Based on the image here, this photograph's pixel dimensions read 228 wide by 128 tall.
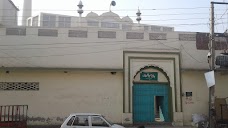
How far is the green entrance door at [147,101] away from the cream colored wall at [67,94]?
1.18 meters

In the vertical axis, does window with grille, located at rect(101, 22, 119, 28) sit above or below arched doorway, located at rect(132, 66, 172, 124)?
above

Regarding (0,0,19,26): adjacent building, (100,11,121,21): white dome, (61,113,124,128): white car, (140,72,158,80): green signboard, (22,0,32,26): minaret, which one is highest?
(22,0,32,26): minaret

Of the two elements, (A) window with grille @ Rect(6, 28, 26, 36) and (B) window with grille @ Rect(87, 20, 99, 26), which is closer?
(A) window with grille @ Rect(6, 28, 26, 36)

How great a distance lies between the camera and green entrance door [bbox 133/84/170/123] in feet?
72.3

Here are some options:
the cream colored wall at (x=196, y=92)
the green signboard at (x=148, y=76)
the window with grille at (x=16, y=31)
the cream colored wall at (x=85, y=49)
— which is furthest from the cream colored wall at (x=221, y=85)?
the window with grille at (x=16, y=31)

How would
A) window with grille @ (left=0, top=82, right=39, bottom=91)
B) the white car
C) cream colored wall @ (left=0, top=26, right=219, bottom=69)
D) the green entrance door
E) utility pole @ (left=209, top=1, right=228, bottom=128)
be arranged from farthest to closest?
the green entrance door
cream colored wall @ (left=0, top=26, right=219, bottom=69)
window with grille @ (left=0, top=82, right=39, bottom=91)
utility pole @ (left=209, top=1, right=228, bottom=128)
the white car

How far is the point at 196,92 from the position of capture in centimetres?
2270

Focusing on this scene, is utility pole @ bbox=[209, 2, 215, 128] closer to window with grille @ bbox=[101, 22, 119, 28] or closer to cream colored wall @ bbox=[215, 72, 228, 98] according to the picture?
cream colored wall @ bbox=[215, 72, 228, 98]

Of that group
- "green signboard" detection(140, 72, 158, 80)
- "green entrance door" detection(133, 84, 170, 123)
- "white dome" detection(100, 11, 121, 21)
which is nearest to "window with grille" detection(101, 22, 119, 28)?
"white dome" detection(100, 11, 121, 21)

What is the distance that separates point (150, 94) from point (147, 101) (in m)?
0.55

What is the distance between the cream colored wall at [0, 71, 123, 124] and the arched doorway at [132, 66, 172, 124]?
124cm

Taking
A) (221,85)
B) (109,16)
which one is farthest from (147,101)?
(109,16)

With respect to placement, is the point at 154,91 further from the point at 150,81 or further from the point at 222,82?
the point at 222,82

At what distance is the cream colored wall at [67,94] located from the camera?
2083cm
